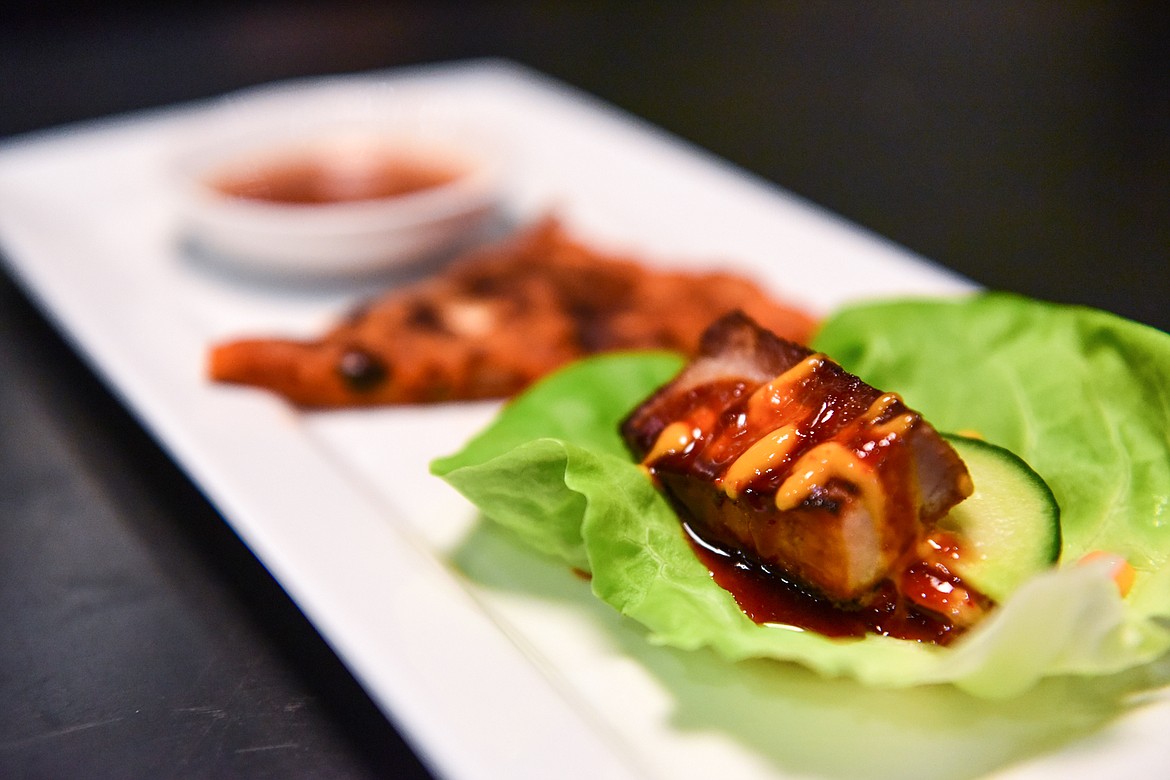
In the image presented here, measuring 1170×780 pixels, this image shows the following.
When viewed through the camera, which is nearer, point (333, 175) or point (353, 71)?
point (333, 175)

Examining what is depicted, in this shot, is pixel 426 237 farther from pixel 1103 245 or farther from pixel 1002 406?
pixel 1103 245

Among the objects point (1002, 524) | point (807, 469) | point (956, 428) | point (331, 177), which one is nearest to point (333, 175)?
point (331, 177)

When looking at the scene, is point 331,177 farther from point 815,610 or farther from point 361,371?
point 815,610

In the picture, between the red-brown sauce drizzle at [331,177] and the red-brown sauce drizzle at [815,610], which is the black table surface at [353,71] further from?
the red-brown sauce drizzle at [331,177]

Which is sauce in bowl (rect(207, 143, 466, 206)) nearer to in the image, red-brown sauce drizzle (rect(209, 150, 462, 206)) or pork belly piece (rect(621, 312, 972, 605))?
red-brown sauce drizzle (rect(209, 150, 462, 206))

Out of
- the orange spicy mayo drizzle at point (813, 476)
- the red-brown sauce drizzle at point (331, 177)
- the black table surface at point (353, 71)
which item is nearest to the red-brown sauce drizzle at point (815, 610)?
the orange spicy mayo drizzle at point (813, 476)

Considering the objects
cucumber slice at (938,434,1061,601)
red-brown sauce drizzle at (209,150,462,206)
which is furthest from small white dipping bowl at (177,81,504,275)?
cucumber slice at (938,434,1061,601)
